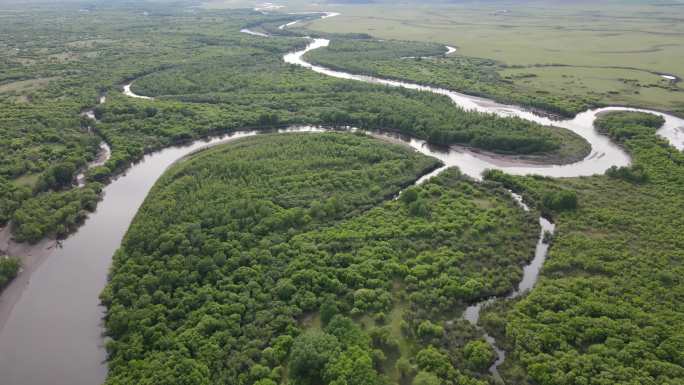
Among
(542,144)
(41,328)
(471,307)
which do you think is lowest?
(41,328)

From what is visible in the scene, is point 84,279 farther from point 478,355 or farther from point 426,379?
point 478,355

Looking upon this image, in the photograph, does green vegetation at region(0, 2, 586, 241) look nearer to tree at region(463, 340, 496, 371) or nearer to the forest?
the forest

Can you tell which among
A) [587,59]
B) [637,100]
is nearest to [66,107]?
[637,100]

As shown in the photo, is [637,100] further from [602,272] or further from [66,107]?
[66,107]

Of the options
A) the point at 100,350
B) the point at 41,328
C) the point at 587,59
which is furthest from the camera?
the point at 587,59

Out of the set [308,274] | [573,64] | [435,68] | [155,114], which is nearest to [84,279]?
[308,274]
